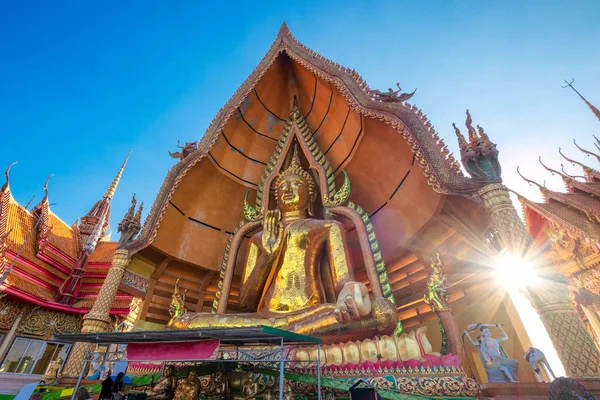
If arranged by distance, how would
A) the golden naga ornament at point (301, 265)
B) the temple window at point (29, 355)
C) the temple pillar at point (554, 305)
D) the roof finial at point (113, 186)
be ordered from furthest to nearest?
the roof finial at point (113, 186), the temple window at point (29, 355), the golden naga ornament at point (301, 265), the temple pillar at point (554, 305)

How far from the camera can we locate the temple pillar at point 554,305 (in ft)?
7.04

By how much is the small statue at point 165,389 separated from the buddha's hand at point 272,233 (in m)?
2.06

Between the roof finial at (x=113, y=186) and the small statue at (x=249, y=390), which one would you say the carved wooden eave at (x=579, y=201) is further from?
the roof finial at (x=113, y=186)

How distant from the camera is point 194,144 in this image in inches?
207

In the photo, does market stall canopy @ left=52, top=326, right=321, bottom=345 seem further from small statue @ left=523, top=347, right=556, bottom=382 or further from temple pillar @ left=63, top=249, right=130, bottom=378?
small statue @ left=523, top=347, right=556, bottom=382

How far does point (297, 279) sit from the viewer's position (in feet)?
14.3

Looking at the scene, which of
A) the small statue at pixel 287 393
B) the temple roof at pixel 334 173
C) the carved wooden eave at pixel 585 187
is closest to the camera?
the small statue at pixel 287 393

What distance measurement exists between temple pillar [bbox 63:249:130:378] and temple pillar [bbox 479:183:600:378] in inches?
179

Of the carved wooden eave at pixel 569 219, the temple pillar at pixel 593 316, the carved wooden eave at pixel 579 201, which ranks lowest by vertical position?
the temple pillar at pixel 593 316

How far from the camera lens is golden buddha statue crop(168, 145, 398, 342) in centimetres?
325

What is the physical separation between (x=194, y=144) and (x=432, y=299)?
167 inches

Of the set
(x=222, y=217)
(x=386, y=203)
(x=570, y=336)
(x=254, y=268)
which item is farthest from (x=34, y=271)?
(x=570, y=336)

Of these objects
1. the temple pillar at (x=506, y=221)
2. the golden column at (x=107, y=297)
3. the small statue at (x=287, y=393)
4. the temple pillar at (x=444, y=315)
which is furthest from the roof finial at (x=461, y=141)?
the golden column at (x=107, y=297)

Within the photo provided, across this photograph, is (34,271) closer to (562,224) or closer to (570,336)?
(570,336)
